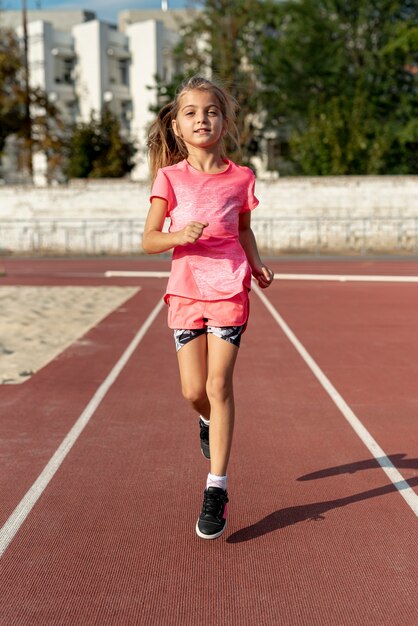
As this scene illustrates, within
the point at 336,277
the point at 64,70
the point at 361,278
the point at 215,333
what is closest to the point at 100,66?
the point at 64,70

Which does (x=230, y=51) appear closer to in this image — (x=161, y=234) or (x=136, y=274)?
(x=136, y=274)

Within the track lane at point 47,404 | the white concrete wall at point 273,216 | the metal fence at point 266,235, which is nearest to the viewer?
the track lane at point 47,404

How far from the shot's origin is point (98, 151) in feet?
154

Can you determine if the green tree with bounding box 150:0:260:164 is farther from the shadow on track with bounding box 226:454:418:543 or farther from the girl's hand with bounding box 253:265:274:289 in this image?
the girl's hand with bounding box 253:265:274:289

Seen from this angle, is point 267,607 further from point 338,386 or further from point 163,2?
point 163,2

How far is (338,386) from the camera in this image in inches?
322

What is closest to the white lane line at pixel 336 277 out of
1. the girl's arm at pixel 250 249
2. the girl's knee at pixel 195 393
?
the girl's arm at pixel 250 249

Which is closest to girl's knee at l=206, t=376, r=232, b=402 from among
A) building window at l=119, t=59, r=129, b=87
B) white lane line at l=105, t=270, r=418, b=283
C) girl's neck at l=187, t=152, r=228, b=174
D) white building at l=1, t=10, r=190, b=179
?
girl's neck at l=187, t=152, r=228, b=174

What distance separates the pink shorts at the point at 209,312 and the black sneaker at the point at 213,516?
805 mm

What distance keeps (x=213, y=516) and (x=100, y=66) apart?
6239 cm

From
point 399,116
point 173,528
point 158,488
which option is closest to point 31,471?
point 158,488

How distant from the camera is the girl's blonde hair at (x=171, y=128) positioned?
168 inches

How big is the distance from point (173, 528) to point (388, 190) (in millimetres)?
31091

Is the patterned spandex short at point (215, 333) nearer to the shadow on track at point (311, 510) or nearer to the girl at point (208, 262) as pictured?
the girl at point (208, 262)
